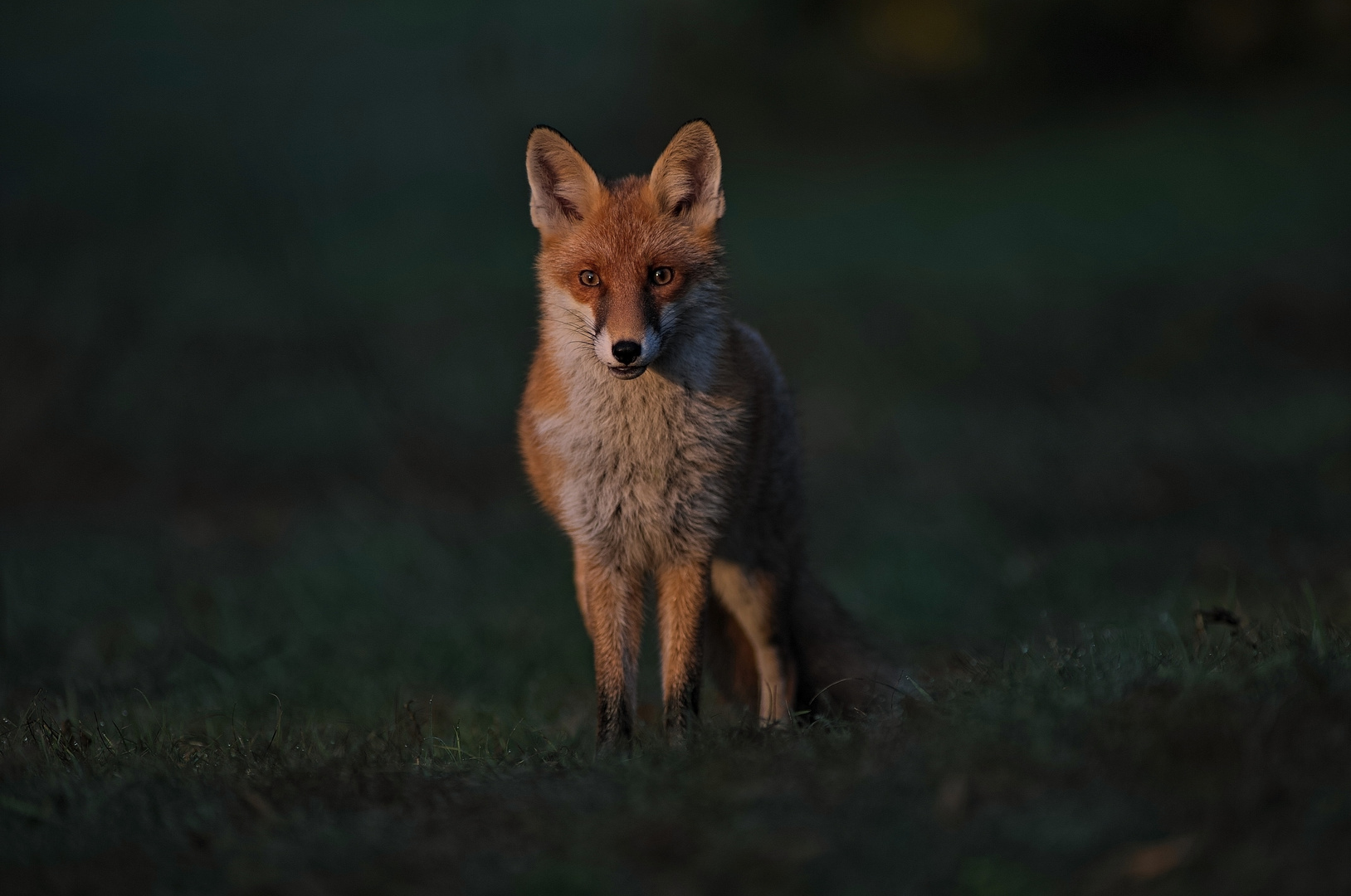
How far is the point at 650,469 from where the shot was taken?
3.76 metres

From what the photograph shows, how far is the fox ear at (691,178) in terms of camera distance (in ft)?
12.6

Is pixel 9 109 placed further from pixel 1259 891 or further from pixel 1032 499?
pixel 1259 891

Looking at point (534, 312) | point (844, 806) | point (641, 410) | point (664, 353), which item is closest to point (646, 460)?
point (641, 410)

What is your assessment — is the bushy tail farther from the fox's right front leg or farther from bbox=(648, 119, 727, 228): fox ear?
bbox=(648, 119, 727, 228): fox ear

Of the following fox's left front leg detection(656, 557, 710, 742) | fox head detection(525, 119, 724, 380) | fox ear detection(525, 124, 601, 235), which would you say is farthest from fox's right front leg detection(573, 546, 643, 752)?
fox ear detection(525, 124, 601, 235)

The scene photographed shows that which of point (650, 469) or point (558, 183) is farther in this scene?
point (558, 183)

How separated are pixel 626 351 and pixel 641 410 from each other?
1.46 ft

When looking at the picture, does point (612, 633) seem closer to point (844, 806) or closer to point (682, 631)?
point (682, 631)

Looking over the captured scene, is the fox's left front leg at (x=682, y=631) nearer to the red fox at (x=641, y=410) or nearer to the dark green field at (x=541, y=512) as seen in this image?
the red fox at (x=641, y=410)

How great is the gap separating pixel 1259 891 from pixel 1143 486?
5750 millimetres

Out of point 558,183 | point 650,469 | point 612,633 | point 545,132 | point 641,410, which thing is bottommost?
point 612,633

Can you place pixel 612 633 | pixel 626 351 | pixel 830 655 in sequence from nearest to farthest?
pixel 626 351 < pixel 612 633 < pixel 830 655

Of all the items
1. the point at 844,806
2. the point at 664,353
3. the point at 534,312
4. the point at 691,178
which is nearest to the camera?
the point at 844,806

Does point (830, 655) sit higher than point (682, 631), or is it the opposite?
point (682, 631)
